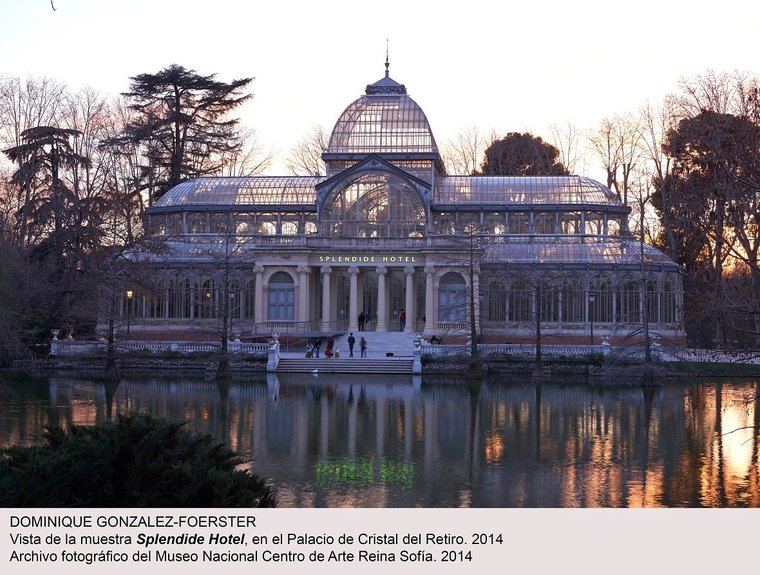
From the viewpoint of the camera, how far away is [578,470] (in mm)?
20250

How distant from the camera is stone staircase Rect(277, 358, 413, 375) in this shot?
1764 inches

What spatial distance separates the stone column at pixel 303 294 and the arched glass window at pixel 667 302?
20.3 metres

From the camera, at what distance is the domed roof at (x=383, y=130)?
61.2 m

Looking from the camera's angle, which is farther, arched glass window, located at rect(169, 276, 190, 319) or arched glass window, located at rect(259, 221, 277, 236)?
arched glass window, located at rect(259, 221, 277, 236)

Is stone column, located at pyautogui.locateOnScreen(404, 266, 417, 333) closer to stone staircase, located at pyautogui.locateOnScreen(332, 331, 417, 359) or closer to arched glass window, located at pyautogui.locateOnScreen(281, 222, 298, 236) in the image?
stone staircase, located at pyautogui.locateOnScreen(332, 331, 417, 359)

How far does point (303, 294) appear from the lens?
55312 mm

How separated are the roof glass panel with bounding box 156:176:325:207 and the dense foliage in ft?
167

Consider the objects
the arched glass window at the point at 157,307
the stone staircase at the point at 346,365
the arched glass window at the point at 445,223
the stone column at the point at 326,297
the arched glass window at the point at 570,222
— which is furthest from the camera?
the arched glass window at the point at 445,223

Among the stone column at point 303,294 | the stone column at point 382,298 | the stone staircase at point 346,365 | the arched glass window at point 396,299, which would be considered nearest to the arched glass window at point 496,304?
the stone column at point 382,298

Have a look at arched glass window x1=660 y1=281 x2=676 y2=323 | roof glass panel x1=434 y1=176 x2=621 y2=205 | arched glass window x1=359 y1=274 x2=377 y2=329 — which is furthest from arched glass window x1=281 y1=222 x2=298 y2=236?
arched glass window x1=660 y1=281 x2=676 y2=323

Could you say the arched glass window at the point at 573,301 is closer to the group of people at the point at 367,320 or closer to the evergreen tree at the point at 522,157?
the group of people at the point at 367,320
